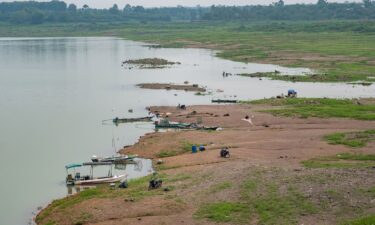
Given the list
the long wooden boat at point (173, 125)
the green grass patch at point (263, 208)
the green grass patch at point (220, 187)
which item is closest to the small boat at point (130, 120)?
the long wooden boat at point (173, 125)

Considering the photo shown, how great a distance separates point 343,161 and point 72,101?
102ft

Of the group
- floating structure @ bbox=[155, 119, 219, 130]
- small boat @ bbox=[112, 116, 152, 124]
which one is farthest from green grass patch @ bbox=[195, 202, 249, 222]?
small boat @ bbox=[112, 116, 152, 124]

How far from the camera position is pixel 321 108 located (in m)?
41.1

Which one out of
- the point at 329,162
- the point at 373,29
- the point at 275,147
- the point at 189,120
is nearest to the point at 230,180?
the point at 329,162

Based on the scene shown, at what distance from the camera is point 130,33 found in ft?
536

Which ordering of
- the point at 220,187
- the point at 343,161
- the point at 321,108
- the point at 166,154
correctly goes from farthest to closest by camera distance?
the point at 321,108, the point at 166,154, the point at 343,161, the point at 220,187

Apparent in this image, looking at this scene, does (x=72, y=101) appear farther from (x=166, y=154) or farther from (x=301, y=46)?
(x=301, y=46)

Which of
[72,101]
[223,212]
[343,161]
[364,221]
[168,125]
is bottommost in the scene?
[72,101]

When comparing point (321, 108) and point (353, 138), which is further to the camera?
point (321, 108)

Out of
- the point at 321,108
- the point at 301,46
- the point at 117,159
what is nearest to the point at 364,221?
the point at 117,159

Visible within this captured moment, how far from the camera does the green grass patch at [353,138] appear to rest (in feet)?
96.4

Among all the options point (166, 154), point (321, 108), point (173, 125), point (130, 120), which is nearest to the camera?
point (166, 154)

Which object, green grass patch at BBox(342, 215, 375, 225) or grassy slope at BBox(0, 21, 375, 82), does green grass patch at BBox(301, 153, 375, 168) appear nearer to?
green grass patch at BBox(342, 215, 375, 225)

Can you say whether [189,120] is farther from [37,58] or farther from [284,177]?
[37,58]
